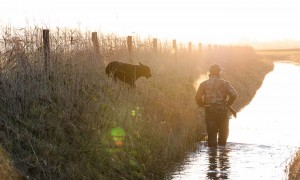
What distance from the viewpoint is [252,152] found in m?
12.7

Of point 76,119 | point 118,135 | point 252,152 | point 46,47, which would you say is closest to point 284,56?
point 252,152

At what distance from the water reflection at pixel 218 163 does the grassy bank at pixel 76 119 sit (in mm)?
806

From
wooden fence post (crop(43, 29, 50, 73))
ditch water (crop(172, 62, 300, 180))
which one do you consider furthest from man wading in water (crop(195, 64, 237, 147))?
wooden fence post (crop(43, 29, 50, 73))

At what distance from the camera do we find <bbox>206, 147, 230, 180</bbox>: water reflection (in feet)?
34.0

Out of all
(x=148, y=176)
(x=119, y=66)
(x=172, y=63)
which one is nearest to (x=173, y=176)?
(x=148, y=176)

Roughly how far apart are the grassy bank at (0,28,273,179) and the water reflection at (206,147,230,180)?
2.65ft

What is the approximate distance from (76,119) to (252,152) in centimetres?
513

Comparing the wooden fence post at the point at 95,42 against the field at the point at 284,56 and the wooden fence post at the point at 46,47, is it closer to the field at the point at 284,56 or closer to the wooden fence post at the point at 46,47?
the wooden fence post at the point at 46,47

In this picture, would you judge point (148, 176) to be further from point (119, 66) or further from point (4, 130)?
point (119, 66)

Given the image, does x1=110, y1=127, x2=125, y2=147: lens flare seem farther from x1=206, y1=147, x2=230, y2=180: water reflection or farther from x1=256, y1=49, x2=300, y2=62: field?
x1=256, y1=49, x2=300, y2=62: field

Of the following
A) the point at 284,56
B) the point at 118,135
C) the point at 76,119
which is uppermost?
the point at 76,119

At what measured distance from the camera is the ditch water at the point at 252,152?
1061cm

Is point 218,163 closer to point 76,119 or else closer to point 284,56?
point 76,119

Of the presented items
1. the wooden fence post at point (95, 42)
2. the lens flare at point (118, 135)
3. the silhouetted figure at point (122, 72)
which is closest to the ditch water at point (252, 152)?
the lens flare at point (118, 135)
